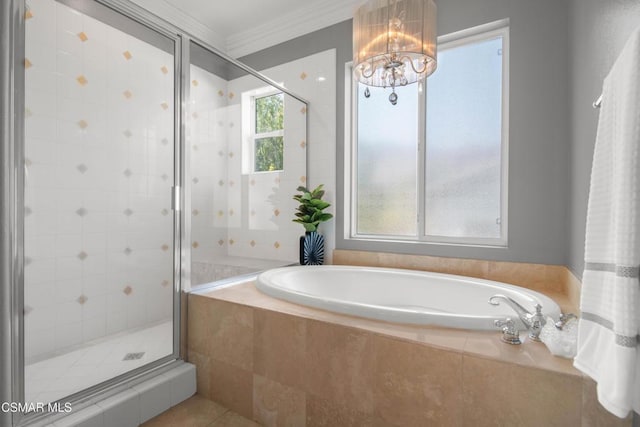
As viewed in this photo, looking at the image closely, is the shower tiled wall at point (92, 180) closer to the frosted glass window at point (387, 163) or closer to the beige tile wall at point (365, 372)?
the beige tile wall at point (365, 372)

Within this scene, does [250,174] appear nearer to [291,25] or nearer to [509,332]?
[291,25]

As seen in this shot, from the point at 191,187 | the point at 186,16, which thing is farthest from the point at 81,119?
the point at 186,16

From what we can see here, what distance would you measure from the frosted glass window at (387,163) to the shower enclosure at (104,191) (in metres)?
1.12

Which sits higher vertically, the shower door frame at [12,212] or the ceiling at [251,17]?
the ceiling at [251,17]

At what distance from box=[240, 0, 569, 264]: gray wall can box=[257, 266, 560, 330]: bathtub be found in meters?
0.37

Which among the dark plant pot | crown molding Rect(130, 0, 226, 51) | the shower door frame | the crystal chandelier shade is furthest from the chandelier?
crown molding Rect(130, 0, 226, 51)

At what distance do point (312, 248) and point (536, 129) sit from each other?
5.94ft

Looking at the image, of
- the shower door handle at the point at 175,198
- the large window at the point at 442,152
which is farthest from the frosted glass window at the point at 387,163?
the shower door handle at the point at 175,198

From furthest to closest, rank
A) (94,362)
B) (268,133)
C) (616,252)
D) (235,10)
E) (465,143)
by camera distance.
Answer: (235,10), (268,133), (465,143), (94,362), (616,252)

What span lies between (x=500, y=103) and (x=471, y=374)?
6.30ft

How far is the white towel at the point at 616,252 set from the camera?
0.65 meters

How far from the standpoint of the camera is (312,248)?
8.77ft

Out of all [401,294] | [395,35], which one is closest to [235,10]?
[395,35]

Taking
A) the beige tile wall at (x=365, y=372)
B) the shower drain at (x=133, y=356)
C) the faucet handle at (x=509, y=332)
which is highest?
the faucet handle at (x=509, y=332)
